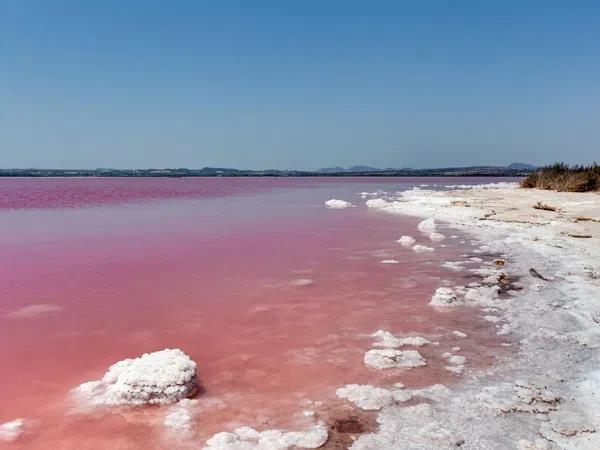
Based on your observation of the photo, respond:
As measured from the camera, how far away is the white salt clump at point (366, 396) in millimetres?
3369

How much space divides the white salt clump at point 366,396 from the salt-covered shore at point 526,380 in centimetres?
1

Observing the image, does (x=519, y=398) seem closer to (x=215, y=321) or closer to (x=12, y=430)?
(x=215, y=321)

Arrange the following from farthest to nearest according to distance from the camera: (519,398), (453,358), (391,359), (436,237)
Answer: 1. (436,237)
2. (453,358)
3. (391,359)
4. (519,398)

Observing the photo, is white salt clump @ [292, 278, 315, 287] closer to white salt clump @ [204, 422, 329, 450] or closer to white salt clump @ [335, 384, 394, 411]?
white salt clump @ [335, 384, 394, 411]

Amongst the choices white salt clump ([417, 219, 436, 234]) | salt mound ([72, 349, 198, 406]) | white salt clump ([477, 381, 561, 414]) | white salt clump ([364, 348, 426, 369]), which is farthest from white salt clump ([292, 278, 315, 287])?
white salt clump ([417, 219, 436, 234])

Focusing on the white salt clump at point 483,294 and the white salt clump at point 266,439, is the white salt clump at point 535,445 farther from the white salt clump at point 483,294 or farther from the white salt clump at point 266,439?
the white salt clump at point 483,294

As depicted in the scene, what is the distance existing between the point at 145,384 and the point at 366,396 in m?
1.56

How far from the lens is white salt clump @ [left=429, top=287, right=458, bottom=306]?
18.9 ft

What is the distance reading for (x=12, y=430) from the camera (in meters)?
3.11

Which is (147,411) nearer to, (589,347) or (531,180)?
(589,347)

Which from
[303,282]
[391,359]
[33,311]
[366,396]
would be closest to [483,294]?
[303,282]

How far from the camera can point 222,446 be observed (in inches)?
113

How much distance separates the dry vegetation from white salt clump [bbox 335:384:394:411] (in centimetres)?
2302

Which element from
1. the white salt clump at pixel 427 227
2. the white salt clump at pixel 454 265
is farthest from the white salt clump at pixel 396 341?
the white salt clump at pixel 427 227
